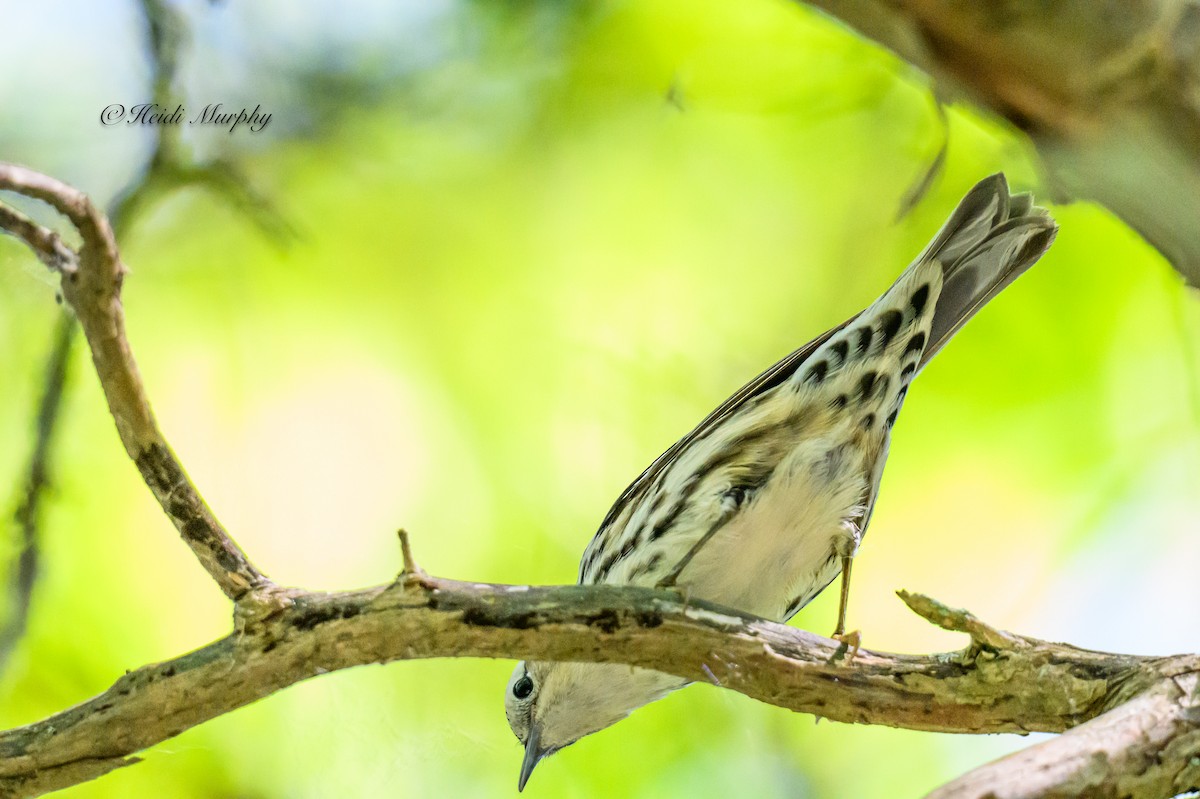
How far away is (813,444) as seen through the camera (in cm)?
332

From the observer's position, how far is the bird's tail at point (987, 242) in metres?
3.31

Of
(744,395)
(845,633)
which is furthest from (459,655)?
(744,395)

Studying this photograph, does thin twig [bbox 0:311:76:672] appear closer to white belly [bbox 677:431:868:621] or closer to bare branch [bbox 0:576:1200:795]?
bare branch [bbox 0:576:1200:795]

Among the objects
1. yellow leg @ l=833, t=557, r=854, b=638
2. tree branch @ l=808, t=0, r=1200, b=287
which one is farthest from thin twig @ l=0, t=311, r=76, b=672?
tree branch @ l=808, t=0, r=1200, b=287

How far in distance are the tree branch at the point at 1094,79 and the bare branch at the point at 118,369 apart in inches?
69.0

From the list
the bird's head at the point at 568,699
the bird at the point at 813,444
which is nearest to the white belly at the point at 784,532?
the bird at the point at 813,444

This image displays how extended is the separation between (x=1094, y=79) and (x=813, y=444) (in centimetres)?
152

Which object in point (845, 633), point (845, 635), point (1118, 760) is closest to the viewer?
point (1118, 760)

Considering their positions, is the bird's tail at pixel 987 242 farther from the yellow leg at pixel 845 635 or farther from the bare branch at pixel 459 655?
the bare branch at pixel 459 655

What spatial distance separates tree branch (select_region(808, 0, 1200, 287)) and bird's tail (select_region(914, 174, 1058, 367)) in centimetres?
98

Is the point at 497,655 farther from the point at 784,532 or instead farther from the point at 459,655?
the point at 784,532

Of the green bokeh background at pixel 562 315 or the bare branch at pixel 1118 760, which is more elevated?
the green bokeh background at pixel 562 315

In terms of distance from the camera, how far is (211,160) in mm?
4152

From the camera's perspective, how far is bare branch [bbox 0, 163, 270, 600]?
1987 millimetres
